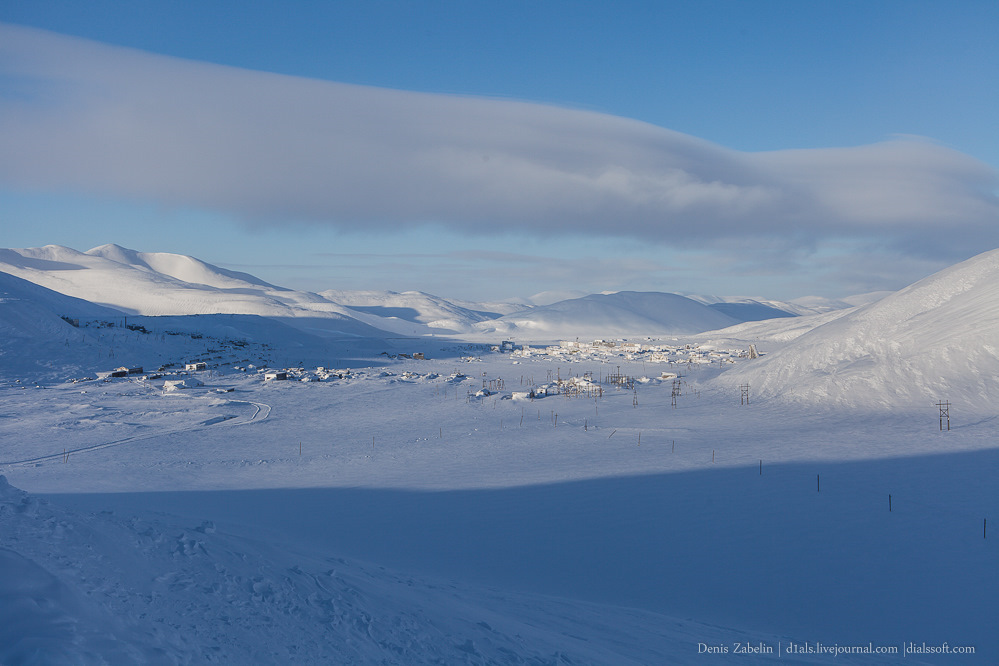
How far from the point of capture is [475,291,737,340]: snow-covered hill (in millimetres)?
141375

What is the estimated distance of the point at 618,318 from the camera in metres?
150

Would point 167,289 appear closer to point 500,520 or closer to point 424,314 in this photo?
point 424,314

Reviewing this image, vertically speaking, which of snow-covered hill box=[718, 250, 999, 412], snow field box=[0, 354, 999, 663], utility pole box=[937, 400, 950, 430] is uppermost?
snow-covered hill box=[718, 250, 999, 412]

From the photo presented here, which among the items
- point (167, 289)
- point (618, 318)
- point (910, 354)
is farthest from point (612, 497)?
point (167, 289)

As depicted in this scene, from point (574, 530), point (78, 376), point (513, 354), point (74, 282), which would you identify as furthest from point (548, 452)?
point (74, 282)

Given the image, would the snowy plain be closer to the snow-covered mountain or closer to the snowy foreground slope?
the snowy foreground slope

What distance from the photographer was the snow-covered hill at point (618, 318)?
14138cm

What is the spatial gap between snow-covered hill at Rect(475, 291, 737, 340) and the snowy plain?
106 metres

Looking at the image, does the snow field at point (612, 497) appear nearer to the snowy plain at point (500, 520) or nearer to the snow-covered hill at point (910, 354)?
the snowy plain at point (500, 520)

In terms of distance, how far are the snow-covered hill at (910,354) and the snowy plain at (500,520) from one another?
220mm

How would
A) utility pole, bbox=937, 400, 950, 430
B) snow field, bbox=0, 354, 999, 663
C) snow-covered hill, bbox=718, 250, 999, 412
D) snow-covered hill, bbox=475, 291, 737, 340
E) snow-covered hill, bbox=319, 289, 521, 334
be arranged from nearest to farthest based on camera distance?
snow field, bbox=0, 354, 999, 663, utility pole, bbox=937, 400, 950, 430, snow-covered hill, bbox=718, 250, 999, 412, snow-covered hill, bbox=475, 291, 737, 340, snow-covered hill, bbox=319, 289, 521, 334

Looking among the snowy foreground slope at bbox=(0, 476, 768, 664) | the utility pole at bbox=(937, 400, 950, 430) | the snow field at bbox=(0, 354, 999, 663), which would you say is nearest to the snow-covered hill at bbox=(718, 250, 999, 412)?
the utility pole at bbox=(937, 400, 950, 430)

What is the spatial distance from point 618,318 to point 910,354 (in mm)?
120705

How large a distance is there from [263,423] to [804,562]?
2025 cm
